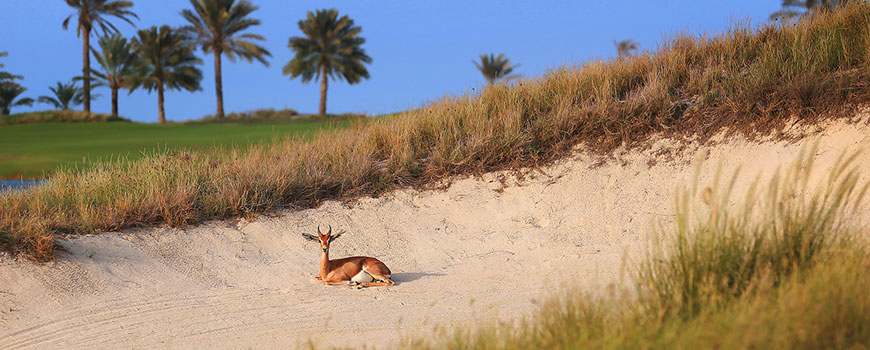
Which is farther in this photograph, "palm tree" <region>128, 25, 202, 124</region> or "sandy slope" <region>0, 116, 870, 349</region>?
"palm tree" <region>128, 25, 202, 124</region>

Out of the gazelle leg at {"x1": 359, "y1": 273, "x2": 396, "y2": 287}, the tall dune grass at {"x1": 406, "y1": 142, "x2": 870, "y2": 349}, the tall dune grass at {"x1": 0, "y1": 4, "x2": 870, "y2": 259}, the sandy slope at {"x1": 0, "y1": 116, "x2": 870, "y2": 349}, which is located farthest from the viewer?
the tall dune grass at {"x1": 0, "y1": 4, "x2": 870, "y2": 259}

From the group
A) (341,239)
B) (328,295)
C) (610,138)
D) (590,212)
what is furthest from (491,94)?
(328,295)

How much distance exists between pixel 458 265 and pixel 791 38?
7.32 metres

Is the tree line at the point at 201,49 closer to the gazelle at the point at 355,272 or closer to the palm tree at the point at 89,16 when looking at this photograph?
the palm tree at the point at 89,16

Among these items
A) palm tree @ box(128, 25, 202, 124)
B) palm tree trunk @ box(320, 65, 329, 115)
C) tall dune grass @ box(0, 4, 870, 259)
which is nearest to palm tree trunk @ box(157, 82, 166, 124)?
palm tree @ box(128, 25, 202, 124)

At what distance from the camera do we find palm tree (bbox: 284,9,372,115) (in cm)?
4958

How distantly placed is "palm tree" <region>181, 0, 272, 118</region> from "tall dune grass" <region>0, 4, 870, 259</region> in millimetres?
39726

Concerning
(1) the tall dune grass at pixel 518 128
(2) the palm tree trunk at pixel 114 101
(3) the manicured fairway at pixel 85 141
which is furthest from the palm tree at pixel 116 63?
A: (1) the tall dune grass at pixel 518 128

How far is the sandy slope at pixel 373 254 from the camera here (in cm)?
691

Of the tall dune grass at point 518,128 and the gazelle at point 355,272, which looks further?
the tall dune grass at point 518,128

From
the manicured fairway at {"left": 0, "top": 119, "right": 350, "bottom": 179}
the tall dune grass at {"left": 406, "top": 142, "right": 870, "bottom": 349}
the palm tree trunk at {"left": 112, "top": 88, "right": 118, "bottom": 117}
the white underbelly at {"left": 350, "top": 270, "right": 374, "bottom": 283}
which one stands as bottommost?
the white underbelly at {"left": 350, "top": 270, "right": 374, "bottom": 283}

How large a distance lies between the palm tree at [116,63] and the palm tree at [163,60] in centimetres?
52

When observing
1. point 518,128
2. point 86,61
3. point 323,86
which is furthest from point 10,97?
point 518,128

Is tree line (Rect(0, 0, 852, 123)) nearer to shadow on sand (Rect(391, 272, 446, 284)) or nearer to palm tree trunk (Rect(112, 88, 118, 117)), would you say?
palm tree trunk (Rect(112, 88, 118, 117))
